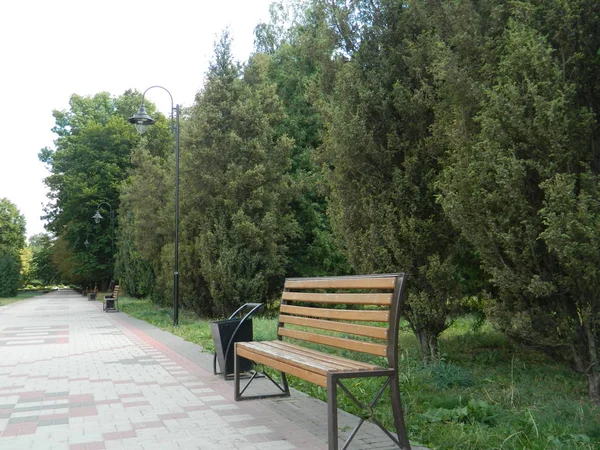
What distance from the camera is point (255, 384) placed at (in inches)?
277

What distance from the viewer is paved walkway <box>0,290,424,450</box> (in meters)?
4.63

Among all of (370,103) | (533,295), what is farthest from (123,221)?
(533,295)

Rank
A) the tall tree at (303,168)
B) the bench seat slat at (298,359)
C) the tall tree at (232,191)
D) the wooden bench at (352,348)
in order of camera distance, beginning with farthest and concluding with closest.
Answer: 1. the tall tree at (303,168)
2. the tall tree at (232,191)
3. the bench seat slat at (298,359)
4. the wooden bench at (352,348)

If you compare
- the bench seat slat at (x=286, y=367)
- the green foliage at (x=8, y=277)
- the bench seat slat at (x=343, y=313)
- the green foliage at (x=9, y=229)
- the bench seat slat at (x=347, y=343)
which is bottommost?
the bench seat slat at (x=286, y=367)

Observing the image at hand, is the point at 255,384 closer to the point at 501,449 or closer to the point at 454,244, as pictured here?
the point at 454,244

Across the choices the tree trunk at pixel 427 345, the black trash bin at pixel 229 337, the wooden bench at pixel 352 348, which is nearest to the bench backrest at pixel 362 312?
the wooden bench at pixel 352 348

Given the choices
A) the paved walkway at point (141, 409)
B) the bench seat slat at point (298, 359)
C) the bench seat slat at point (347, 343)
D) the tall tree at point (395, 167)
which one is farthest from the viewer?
the tall tree at point (395, 167)

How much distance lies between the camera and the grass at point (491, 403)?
4.27 m

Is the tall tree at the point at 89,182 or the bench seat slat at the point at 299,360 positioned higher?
the tall tree at the point at 89,182

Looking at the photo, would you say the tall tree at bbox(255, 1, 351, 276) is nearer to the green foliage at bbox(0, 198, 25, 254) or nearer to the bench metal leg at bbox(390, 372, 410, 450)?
the bench metal leg at bbox(390, 372, 410, 450)

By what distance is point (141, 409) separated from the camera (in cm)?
577

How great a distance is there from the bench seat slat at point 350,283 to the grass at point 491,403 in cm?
116

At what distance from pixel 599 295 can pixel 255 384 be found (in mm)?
3833

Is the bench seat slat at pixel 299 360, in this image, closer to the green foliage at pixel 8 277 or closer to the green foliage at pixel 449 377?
the green foliage at pixel 449 377
